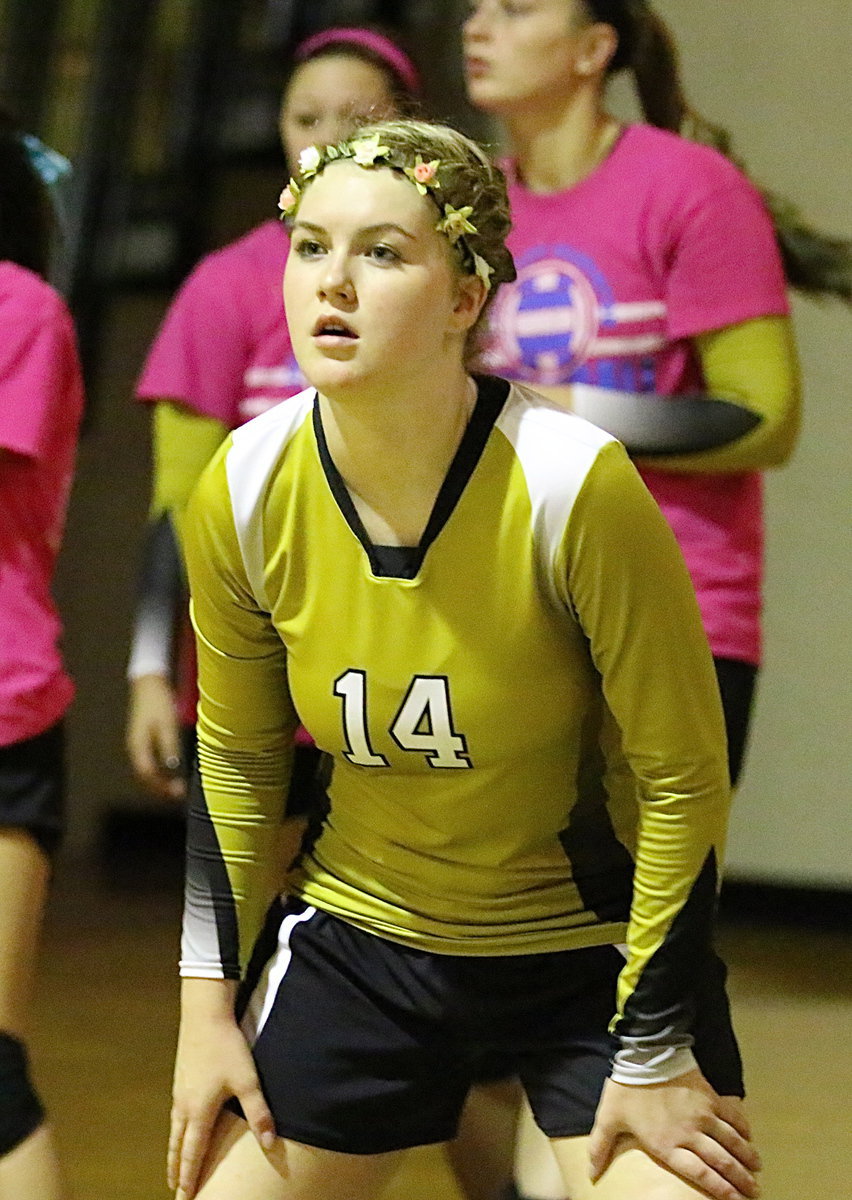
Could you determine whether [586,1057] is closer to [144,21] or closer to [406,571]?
[406,571]

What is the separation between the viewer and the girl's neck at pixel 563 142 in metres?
1.75

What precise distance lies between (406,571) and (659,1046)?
0.38 m

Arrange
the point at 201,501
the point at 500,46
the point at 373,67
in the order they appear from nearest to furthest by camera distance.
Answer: the point at 201,501, the point at 500,46, the point at 373,67

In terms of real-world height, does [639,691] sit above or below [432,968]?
above

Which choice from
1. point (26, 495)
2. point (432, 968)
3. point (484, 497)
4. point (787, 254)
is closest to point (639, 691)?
point (484, 497)

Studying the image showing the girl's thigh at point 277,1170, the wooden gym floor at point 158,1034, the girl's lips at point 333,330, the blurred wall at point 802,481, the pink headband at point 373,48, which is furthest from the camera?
the blurred wall at point 802,481

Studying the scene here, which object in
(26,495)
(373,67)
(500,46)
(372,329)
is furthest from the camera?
(373,67)

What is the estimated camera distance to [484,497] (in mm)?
1168

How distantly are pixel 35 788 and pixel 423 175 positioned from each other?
2.32 ft

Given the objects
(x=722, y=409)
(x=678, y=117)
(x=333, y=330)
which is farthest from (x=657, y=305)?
(x=333, y=330)

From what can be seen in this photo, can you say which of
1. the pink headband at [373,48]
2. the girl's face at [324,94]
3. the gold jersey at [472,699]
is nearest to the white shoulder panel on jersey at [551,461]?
the gold jersey at [472,699]

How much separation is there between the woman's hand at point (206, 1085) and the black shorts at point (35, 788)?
323 millimetres

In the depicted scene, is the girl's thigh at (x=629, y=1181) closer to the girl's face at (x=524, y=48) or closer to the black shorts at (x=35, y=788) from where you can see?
the black shorts at (x=35, y=788)

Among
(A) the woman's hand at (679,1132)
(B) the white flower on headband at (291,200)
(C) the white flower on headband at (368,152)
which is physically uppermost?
(C) the white flower on headband at (368,152)
